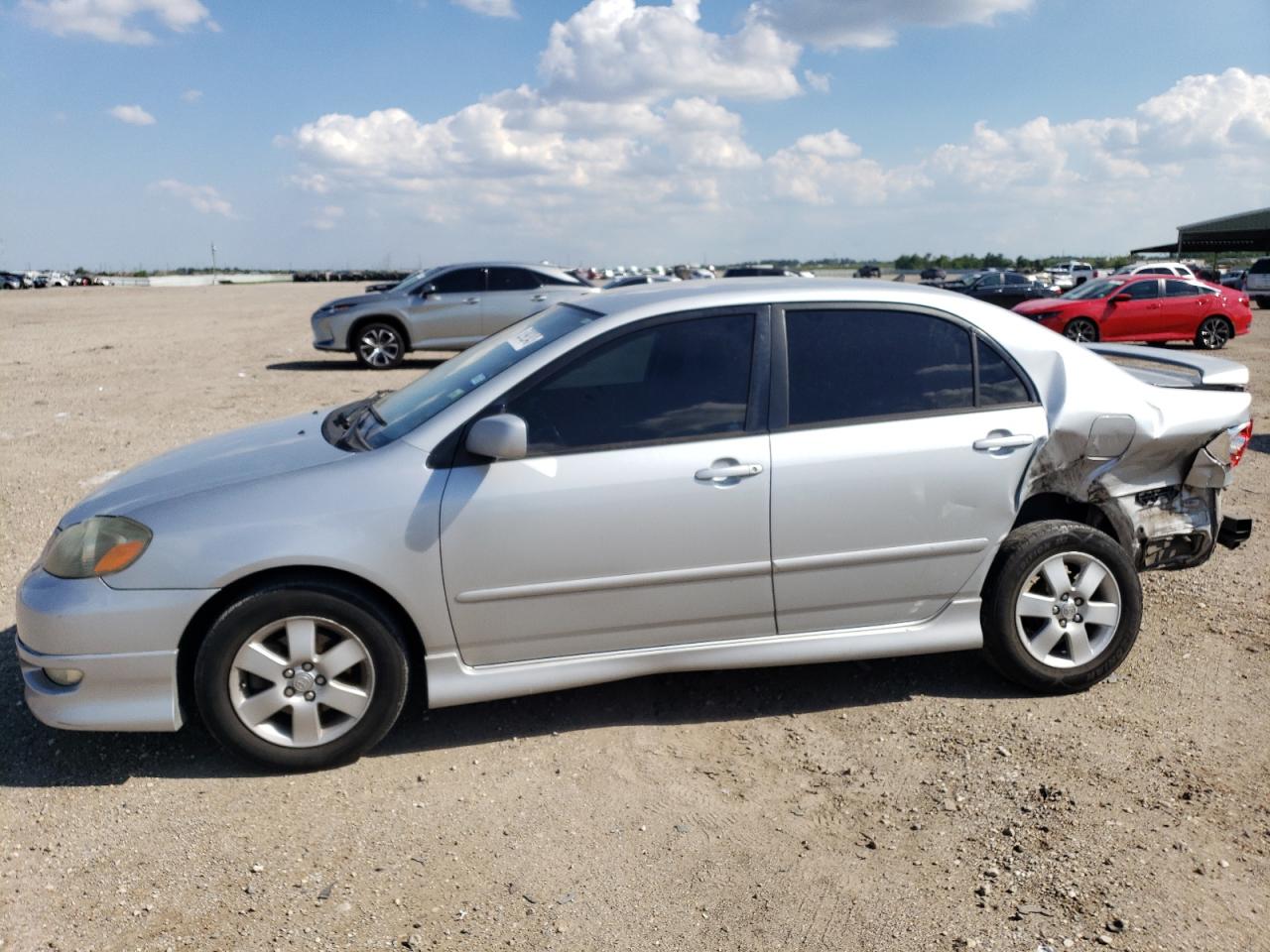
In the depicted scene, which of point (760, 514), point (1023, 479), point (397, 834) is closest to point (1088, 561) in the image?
point (1023, 479)

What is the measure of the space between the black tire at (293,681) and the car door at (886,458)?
4.82ft

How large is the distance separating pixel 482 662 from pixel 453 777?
0.42 meters

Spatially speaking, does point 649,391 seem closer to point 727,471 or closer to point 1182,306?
point 727,471

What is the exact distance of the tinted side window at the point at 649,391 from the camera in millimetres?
3979

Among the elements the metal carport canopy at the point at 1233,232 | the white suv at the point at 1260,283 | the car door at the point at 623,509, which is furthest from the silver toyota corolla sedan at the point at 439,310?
the metal carport canopy at the point at 1233,232

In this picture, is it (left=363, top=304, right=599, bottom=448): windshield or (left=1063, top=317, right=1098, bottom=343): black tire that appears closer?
(left=363, top=304, right=599, bottom=448): windshield

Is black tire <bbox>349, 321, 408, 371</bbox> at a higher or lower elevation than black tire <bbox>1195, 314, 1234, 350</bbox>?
higher

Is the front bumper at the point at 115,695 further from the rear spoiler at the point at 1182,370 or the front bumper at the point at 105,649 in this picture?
the rear spoiler at the point at 1182,370

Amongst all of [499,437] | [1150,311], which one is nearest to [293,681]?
[499,437]

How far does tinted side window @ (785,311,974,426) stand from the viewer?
418 cm

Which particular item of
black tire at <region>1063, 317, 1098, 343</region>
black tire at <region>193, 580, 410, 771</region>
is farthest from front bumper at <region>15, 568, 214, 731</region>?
black tire at <region>1063, 317, 1098, 343</region>

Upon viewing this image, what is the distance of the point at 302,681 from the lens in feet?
12.5

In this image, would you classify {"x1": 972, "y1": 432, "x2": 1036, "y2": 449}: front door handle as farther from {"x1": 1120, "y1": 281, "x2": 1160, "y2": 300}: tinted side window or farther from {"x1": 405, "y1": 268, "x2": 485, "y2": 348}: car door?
{"x1": 1120, "y1": 281, "x2": 1160, "y2": 300}: tinted side window

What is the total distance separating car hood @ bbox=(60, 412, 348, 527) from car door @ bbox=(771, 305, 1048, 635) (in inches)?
68.0
